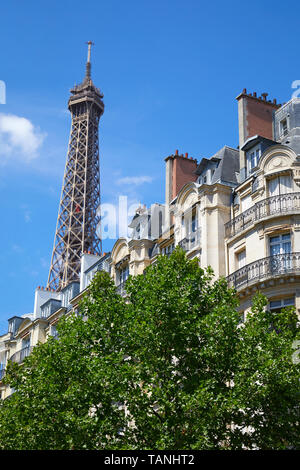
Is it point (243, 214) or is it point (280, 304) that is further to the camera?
point (243, 214)

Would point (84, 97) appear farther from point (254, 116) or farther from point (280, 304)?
point (280, 304)

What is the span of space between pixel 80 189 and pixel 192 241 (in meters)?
58.0

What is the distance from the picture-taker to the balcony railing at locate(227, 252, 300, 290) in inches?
1100

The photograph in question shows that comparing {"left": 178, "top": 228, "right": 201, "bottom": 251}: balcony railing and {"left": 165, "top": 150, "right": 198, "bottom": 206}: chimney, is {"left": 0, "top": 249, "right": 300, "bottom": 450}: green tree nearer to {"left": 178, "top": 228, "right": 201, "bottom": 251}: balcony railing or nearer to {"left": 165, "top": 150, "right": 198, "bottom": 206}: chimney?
{"left": 178, "top": 228, "right": 201, "bottom": 251}: balcony railing

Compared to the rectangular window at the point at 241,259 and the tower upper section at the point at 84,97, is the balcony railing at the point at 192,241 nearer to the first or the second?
the rectangular window at the point at 241,259

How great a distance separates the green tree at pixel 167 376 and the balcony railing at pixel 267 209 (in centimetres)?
401

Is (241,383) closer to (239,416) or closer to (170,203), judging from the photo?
(239,416)

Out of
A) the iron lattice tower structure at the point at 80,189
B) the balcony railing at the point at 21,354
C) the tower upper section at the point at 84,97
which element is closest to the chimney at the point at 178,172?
the balcony railing at the point at 21,354

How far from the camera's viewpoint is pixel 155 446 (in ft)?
74.7

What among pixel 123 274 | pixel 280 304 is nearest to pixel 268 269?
pixel 280 304

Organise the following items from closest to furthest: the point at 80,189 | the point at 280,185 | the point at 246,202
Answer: the point at 280,185
the point at 246,202
the point at 80,189

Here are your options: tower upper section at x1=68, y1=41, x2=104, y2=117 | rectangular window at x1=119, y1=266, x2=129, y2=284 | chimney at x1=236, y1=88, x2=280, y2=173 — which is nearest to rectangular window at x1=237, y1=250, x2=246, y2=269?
chimney at x1=236, y1=88, x2=280, y2=173

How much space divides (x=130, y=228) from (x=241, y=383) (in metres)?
18.5

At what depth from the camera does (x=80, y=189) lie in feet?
295
